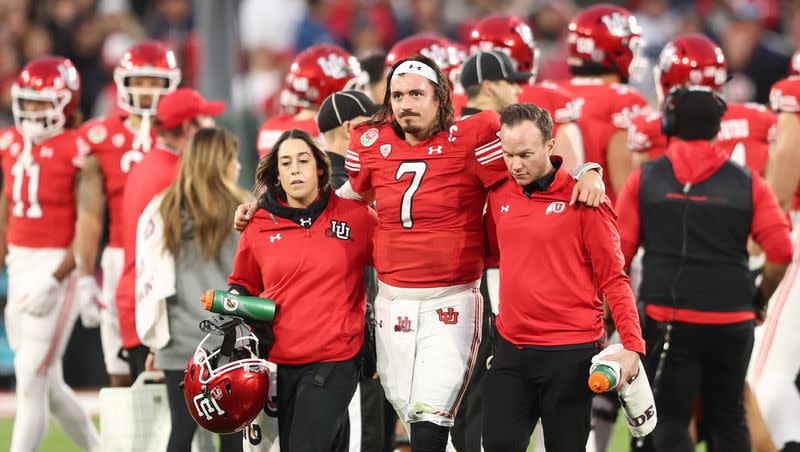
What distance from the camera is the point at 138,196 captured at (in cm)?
636

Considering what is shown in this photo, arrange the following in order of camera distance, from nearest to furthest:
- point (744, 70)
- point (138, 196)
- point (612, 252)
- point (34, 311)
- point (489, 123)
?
point (612, 252) < point (489, 123) < point (138, 196) < point (34, 311) < point (744, 70)

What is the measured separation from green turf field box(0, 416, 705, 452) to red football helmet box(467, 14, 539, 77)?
251 centimetres

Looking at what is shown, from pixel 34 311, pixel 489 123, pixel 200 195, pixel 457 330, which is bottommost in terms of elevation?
pixel 34 311

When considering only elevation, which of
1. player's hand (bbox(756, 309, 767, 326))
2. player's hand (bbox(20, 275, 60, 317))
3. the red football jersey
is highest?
the red football jersey

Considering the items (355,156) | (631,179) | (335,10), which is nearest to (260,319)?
(355,156)

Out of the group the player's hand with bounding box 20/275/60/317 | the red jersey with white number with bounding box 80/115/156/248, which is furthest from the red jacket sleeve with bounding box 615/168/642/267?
the player's hand with bounding box 20/275/60/317

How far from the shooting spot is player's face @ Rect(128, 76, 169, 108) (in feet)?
24.7

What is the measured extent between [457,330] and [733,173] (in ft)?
5.20

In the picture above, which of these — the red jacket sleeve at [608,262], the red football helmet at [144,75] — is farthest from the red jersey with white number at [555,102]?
the red football helmet at [144,75]

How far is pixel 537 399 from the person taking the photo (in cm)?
501

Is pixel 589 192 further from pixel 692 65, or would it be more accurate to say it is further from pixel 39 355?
pixel 39 355

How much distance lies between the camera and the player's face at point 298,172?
530 centimetres

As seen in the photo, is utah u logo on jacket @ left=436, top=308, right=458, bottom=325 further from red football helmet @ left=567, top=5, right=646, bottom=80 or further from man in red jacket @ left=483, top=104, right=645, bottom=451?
red football helmet @ left=567, top=5, right=646, bottom=80

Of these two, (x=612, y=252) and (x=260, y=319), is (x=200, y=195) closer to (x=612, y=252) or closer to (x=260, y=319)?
(x=260, y=319)
